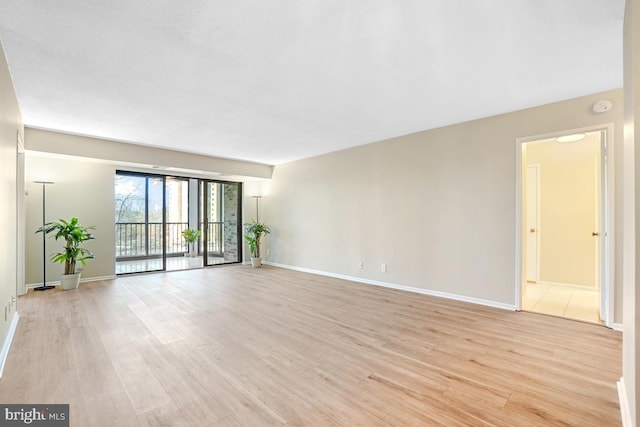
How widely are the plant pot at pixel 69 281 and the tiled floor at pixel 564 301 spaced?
682cm

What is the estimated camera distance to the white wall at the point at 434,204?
357cm

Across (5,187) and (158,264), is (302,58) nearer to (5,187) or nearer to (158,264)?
(5,187)

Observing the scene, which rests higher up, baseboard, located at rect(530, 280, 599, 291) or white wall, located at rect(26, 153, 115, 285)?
white wall, located at rect(26, 153, 115, 285)

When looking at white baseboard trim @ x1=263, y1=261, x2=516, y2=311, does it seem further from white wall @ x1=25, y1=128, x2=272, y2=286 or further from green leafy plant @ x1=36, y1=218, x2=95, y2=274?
green leafy plant @ x1=36, y1=218, x2=95, y2=274

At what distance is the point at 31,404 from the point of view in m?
1.75

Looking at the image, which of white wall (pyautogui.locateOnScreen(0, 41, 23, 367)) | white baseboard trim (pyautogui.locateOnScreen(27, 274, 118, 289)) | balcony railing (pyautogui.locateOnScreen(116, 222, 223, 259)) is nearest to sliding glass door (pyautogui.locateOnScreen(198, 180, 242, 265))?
balcony railing (pyautogui.locateOnScreen(116, 222, 223, 259))

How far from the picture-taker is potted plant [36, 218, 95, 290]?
460cm

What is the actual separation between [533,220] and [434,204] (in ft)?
7.92

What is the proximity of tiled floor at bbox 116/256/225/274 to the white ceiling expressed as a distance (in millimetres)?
3471

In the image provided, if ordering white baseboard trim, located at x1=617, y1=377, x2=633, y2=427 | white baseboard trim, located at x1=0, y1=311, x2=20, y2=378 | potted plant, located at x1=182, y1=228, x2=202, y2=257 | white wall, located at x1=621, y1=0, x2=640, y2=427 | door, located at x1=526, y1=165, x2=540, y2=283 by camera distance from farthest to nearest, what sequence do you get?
potted plant, located at x1=182, y1=228, x2=202, y2=257 → door, located at x1=526, y1=165, x2=540, y2=283 → white baseboard trim, located at x1=0, y1=311, x2=20, y2=378 → white baseboard trim, located at x1=617, y1=377, x2=633, y2=427 → white wall, located at x1=621, y1=0, x2=640, y2=427

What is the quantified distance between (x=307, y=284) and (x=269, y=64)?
3648 mm

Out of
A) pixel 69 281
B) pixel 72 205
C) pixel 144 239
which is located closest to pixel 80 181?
pixel 72 205

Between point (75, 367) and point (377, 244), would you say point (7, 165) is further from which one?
point (377, 244)

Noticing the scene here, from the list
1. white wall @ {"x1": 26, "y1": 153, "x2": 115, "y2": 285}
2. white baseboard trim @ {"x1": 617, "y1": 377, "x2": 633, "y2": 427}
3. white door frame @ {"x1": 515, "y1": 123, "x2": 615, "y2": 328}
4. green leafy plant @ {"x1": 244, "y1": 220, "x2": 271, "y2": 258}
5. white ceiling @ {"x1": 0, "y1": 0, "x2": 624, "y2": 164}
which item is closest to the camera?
white baseboard trim @ {"x1": 617, "y1": 377, "x2": 633, "y2": 427}
